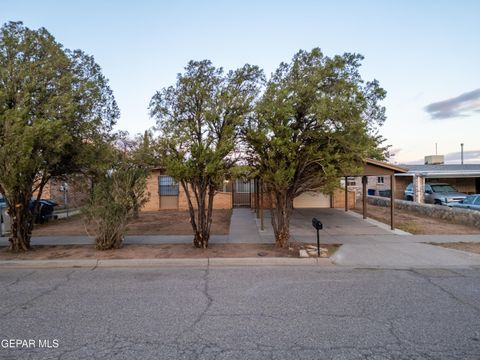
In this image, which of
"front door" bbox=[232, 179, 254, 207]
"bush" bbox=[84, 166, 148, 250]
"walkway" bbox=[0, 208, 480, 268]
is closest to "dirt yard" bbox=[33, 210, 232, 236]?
"walkway" bbox=[0, 208, 480, 268]

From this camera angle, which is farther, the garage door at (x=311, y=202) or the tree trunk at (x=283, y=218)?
the garage door at (x=311, y=202)

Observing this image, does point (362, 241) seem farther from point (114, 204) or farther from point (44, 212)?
point (44, 212)

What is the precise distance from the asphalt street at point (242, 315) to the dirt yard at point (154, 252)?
4.16 feet

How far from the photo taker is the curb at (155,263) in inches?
307

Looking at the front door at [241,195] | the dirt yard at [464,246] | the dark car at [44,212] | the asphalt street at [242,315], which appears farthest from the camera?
the front door at [241,195]

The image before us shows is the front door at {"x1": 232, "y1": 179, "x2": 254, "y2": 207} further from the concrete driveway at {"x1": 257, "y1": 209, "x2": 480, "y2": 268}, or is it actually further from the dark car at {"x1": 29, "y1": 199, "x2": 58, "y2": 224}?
the dark car at {"x1": 29, "y1": 199, "x2": 58, "y2": 224}

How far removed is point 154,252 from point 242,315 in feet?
15.3

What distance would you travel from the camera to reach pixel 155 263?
7887mm

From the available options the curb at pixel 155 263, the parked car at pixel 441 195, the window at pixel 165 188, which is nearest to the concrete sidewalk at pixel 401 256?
the curb at pixel 155 263

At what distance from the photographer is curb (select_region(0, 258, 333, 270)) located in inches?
307

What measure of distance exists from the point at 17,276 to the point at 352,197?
63.3ft

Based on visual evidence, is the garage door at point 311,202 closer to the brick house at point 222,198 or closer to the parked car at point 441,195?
the brick house at point 222,198

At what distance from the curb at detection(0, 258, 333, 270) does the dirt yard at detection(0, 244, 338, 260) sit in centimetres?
31

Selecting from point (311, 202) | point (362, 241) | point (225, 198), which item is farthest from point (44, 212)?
point (311, 202)
